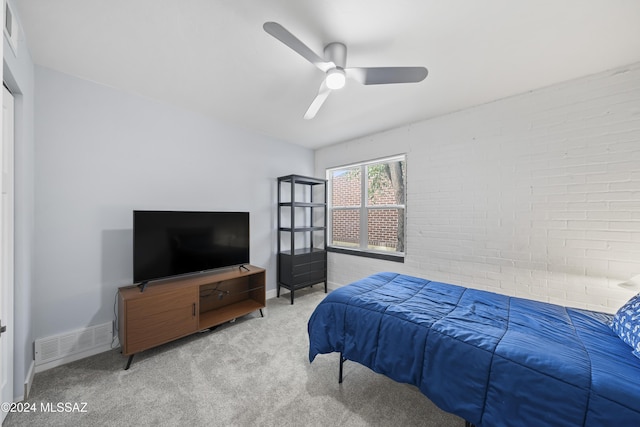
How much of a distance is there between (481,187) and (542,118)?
790 millimetres

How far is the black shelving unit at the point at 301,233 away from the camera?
361 centimetres

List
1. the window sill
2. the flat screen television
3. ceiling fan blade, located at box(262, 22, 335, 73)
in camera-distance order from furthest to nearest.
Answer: the window sill < the flat screen television < ceiling fan blade, located at box(262, 22, 335, 73)

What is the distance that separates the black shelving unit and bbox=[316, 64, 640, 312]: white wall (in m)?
1.37

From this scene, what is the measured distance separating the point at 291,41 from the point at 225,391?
238 cm

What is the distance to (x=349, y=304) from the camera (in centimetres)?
190

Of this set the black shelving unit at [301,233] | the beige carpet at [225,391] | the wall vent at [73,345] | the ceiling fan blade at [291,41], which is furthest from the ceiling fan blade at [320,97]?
the wall vent at [73,345]

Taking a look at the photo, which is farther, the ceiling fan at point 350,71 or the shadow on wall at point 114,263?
the shadow on wall at point 114,263

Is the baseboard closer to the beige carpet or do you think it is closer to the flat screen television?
the beige carpet

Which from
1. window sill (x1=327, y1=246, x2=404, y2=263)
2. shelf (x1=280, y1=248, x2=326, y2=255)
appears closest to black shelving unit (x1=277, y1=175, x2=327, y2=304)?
shelf (x1=280, y1=248, x2=326, y2=255)

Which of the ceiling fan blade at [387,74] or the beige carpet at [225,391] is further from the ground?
the ceiling fan blade at [387,74]

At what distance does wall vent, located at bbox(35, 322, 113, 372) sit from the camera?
2.05m

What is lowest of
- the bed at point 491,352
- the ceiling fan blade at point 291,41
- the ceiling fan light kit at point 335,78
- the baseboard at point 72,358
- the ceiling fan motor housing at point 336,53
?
the baseboard at point 72,358

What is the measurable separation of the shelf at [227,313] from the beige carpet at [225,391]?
0.21 metres

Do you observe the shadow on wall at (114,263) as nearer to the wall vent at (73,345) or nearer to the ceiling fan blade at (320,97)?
the wall vent at (73,345)
